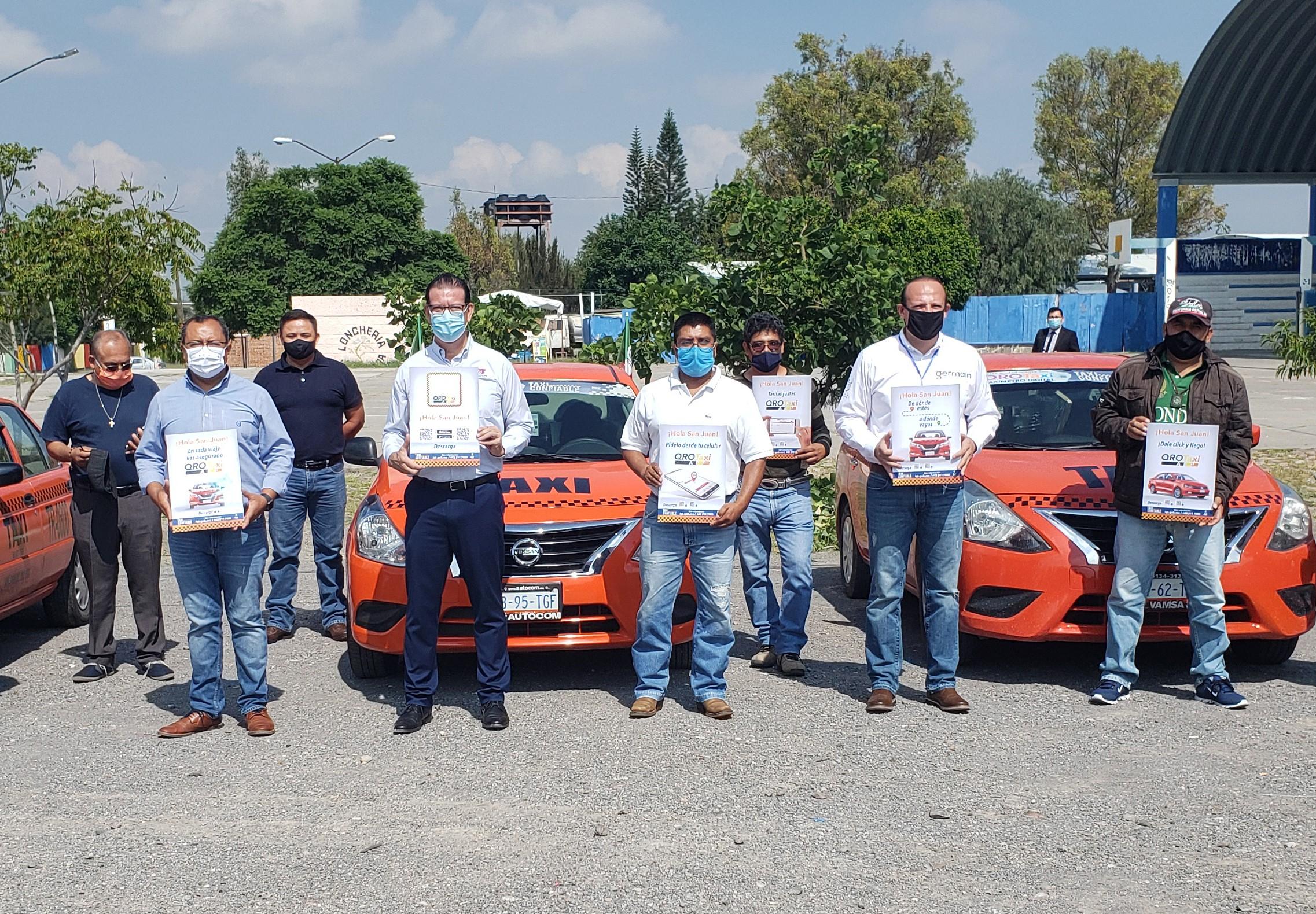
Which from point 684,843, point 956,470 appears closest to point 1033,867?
point 684,843

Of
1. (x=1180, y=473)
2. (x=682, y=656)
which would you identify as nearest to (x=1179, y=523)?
(x=1180, y=473)

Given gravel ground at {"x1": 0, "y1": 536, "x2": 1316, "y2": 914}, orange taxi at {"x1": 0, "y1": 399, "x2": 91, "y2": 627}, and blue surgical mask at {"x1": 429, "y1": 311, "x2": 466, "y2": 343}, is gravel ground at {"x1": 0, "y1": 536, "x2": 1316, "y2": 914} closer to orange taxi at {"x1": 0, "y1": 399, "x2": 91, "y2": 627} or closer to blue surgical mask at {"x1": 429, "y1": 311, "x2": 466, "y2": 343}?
orange taxi at {"x1": 0, "y1": 399, "x2": 91, "y2": 627}

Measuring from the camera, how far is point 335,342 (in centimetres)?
6406

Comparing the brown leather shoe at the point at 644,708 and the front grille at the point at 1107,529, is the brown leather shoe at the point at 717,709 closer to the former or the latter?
the brown leather shoe at the point at 644,708

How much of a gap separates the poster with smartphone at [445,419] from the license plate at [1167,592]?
3342 mm

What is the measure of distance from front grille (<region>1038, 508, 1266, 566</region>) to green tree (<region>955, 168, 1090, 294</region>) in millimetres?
54948

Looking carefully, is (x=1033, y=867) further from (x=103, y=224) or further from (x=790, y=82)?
(x=790, y=82)

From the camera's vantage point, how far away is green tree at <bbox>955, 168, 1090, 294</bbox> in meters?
60.1

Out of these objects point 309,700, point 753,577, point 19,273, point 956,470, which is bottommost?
point 309,700

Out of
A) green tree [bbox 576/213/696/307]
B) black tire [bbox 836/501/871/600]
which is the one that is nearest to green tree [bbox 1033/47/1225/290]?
green tree [bbox 576/213/696/307]

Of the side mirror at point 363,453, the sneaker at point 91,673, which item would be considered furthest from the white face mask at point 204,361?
the sneaker at point 91,673

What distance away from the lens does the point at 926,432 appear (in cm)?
616

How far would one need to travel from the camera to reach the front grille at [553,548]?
6605mm

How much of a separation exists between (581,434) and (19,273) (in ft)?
33.1
